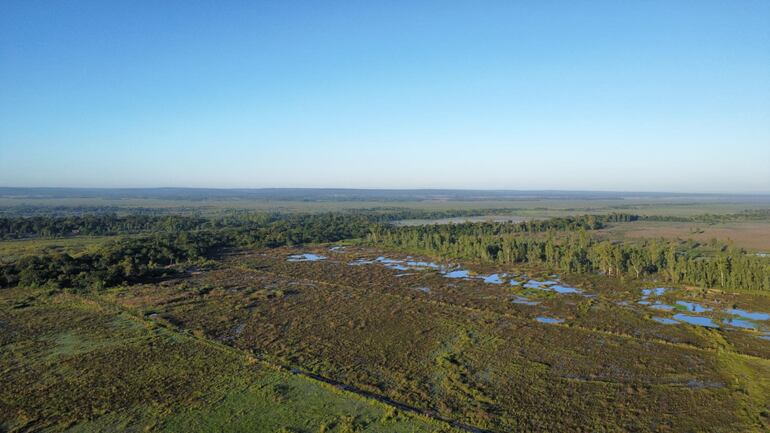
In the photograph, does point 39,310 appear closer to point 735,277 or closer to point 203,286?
point 203,286

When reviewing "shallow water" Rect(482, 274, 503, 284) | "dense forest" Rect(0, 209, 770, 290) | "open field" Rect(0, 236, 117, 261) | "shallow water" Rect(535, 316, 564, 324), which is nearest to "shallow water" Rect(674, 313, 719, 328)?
"shallow water" Rect(535, 316, 564, 324)

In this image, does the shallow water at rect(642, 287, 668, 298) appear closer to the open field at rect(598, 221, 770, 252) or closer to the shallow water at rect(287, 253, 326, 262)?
the open field at rect(598, 221, 770, 252)

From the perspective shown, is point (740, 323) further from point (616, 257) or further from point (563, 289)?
point (616, 257)

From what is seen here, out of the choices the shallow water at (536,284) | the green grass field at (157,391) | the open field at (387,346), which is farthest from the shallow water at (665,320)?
the green grass field at (157,391)

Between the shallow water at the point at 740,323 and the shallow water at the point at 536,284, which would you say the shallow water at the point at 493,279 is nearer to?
the shallow water at the point at 536,284

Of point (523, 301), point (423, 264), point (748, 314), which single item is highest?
point (748, 314)

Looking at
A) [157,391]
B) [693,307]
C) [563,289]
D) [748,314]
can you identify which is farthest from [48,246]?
[748,314]

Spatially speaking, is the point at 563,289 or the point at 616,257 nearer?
the point at 563,289
